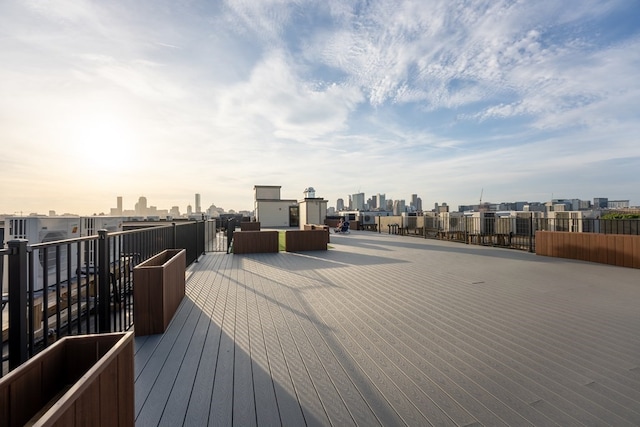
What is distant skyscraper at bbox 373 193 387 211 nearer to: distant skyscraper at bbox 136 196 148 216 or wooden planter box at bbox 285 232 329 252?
distant skyscraper at bbox 136 196 148 216

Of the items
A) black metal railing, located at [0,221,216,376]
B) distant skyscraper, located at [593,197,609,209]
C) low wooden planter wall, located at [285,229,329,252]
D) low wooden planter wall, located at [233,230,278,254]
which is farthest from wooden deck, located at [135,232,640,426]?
distant skyscraper, located at [593,197,609,209]

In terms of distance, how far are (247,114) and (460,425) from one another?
472 inches

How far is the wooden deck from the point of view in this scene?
2100 mm

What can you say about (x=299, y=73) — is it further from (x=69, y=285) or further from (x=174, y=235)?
(x=69, y=285)

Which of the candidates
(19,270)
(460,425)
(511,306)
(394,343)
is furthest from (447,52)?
(19,270)

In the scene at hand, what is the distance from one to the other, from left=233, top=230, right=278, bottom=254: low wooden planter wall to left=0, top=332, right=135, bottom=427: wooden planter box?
30.6ft

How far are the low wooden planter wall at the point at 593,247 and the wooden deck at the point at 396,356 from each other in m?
2.55

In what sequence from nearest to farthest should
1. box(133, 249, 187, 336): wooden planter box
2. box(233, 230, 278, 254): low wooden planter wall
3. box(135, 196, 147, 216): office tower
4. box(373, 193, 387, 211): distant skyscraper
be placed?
box(133, 249, 187, 336): wooden planter box, box(233, 230, 278, 254): low wooden planter wall, box(135, 196, 147, 216): office tower, box(373, 193, 387, 211): distant skyscraper

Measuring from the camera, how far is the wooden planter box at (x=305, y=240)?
453 inches

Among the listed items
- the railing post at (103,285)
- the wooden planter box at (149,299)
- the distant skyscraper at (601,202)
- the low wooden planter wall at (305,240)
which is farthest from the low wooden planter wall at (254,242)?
the distant skyscraper at (601,202)

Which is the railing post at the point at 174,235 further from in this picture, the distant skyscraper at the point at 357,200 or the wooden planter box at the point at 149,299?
the distant skyscraper at the point at 357,200

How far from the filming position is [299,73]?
34.9 ft

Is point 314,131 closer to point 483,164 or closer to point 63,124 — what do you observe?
point 63,124

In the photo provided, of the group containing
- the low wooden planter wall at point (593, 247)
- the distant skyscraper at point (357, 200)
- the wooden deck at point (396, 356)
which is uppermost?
the distant skyscraper at point (357, 200)
